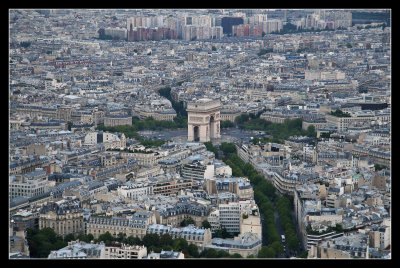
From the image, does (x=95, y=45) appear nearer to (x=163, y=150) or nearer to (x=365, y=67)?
(x=365, y=67)

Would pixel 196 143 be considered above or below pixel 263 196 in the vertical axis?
below

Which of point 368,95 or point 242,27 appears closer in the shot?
point 368,95

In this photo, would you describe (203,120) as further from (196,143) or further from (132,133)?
(196,143)

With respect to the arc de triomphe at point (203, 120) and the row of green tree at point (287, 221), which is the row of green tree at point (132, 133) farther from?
the row of green tree at point (287, 221)

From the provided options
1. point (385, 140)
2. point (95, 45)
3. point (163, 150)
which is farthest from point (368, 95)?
point (95, 45)

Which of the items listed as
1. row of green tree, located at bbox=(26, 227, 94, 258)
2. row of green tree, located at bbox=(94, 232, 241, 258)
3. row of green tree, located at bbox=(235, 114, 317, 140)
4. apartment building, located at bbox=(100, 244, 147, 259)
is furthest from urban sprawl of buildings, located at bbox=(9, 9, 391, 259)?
row of green tree, located at bbox=(235, 114, 317, 140)

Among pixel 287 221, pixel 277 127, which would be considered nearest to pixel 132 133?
pixel 277 127

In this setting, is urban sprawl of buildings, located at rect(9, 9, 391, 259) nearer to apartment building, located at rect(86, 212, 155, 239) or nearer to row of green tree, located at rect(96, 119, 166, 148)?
apartment building, located at rect(86, 212, 155, 239)
